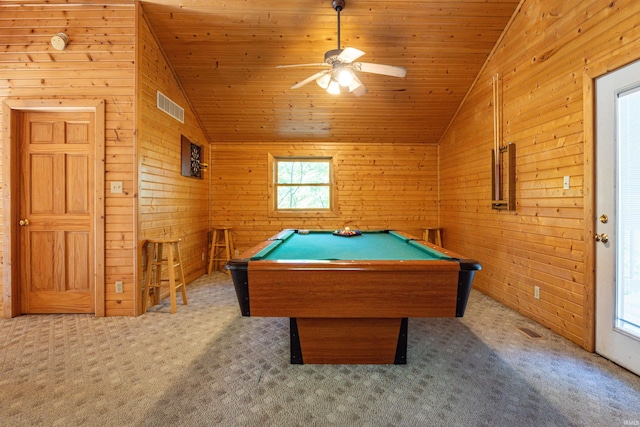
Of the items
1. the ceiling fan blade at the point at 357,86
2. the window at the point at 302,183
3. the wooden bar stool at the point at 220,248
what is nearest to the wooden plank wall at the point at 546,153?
the ceiling fan blade at the point at 357,86

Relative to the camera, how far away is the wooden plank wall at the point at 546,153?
2.19m

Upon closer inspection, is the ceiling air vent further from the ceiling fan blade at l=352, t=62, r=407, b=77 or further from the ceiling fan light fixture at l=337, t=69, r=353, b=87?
the ceiling fan blade at l=352, t=62, r=407, b=77

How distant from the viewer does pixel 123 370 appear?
75.8 inches

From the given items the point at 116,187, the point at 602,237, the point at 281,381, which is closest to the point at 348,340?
the point at 281,381

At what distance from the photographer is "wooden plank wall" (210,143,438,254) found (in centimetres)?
511

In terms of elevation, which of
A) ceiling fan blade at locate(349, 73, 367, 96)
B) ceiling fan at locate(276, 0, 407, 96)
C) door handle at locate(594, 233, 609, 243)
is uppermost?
ceiling fan at locate(276, 0, 407, 96)

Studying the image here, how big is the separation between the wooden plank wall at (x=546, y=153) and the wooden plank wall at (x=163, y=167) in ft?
13.1

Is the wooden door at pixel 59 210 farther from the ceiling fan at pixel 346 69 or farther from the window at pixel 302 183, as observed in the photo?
the window at pixel 302 183

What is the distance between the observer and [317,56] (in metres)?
3.59

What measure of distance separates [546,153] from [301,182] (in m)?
3.60

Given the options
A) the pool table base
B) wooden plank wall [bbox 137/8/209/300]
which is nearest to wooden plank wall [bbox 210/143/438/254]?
wooden plank wall [bbox 137/8/209/300]

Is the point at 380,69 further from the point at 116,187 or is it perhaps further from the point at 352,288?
the point at 116,187

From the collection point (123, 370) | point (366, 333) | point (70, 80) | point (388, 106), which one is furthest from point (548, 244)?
point (70, 80)

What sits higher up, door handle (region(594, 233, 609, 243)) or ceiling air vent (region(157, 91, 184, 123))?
ceiling air vent (region(157, 91, 184, 123))
